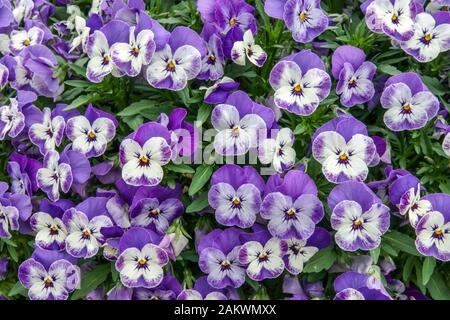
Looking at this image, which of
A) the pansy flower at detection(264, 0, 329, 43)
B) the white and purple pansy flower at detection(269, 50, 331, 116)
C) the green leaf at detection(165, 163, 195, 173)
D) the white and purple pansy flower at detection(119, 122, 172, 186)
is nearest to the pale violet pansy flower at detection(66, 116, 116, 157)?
the white and purple pansy flower at detection(119, 122, 172, 186)

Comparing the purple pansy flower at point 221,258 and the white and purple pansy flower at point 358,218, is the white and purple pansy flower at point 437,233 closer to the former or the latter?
the white and purple pansy flower at point 358,218

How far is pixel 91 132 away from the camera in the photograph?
2262mm

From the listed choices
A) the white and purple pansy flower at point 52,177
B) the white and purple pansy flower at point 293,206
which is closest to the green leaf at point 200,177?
the white and purple pansy flower at point 293,206

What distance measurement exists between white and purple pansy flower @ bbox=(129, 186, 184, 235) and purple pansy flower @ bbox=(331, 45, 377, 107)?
671 millimetres

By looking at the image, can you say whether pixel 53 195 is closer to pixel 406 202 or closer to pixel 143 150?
pixel 143 150

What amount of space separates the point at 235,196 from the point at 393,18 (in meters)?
0.82

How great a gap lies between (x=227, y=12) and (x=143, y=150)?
22.8 inches

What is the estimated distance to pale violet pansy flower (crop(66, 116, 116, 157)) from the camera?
2242 mm

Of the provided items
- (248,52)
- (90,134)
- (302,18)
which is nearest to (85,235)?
(90,134)

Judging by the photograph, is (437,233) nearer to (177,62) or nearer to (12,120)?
(177,62)

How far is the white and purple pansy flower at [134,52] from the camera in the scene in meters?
2.16

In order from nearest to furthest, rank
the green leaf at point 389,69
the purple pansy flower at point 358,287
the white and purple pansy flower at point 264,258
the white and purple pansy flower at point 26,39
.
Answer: the purple pansy flower at point 358,287 → the white and purple pansy flower at point 264,258 → the green leaf at point 389,69 → the white and purple pansy flower at point 26,39

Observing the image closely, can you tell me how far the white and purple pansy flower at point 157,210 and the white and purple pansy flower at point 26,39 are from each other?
79cm

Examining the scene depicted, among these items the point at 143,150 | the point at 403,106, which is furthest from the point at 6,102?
the point at 403,106
